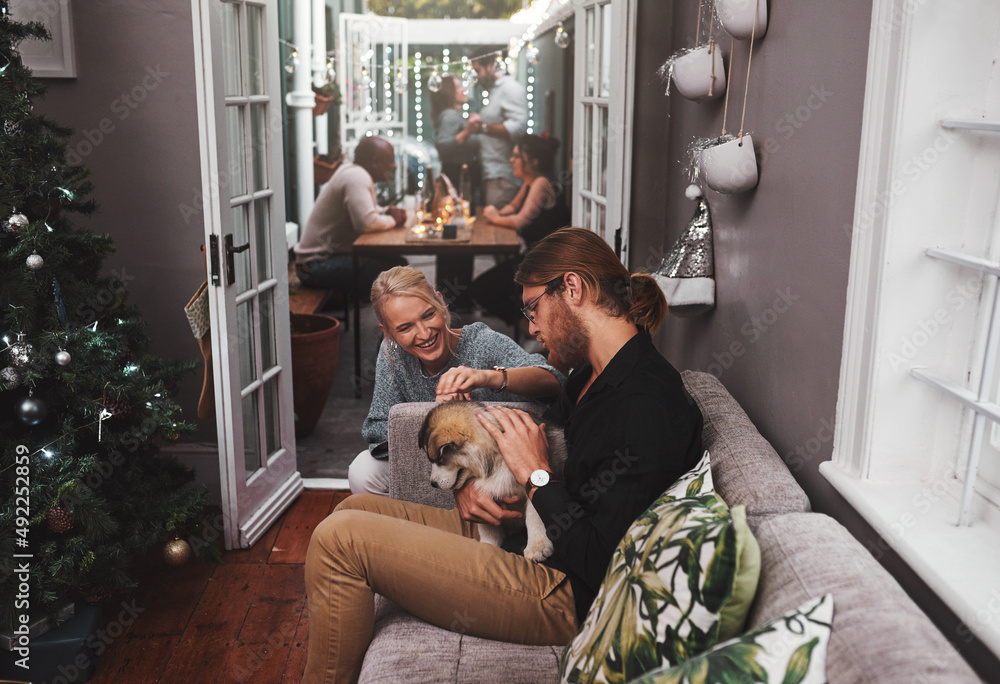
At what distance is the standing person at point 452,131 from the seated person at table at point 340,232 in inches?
75.2

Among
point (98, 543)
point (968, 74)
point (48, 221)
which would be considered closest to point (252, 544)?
point (98, 543)

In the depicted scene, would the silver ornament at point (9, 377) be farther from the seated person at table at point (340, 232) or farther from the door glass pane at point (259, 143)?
the seated person at table at point (340, 232)

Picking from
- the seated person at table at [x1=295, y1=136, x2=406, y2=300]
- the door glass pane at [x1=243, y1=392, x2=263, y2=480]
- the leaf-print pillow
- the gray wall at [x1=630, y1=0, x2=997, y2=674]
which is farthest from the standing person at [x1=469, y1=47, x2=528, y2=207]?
the leaf-print pillow

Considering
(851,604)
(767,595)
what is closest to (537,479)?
(767,595)

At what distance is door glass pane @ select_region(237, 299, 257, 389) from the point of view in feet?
9.55

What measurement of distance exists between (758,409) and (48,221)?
186cm

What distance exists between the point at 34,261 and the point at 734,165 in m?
1.70

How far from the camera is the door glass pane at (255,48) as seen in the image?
289 centimetres

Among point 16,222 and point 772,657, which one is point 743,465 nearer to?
point 772,657

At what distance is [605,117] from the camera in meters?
3.14

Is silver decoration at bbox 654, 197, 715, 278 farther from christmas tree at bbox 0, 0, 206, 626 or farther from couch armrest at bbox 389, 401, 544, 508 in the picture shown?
christmas tree at bbox 0, 0, 206, 626

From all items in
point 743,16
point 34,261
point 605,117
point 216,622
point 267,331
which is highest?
point 743,16

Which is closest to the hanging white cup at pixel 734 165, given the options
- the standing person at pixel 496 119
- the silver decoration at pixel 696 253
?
the silver decoration at pixel 696 253

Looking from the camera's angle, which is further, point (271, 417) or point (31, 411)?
point (271, 417)
